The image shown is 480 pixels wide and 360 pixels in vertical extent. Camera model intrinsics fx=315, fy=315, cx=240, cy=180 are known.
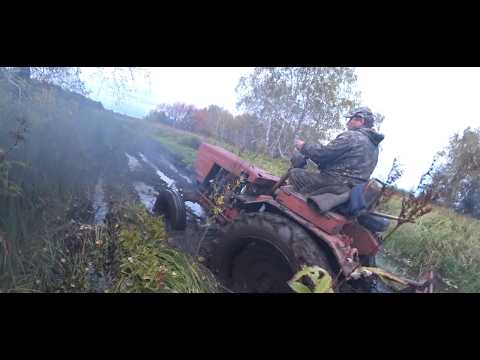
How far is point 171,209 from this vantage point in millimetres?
3217

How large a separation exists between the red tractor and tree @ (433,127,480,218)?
829 mm

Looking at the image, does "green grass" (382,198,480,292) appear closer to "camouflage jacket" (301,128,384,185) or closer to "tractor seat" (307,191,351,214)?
"camouflage jacket" (301,128,384,185)

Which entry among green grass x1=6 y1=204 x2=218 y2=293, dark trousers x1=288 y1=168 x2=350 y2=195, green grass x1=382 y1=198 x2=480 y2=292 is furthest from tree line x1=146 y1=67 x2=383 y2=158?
green grass x1=382 y1=198 x2=480 y2=292

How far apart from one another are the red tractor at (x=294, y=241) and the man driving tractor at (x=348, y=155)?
114 millimetres

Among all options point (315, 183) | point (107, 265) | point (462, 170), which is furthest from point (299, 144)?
point (462, 170)

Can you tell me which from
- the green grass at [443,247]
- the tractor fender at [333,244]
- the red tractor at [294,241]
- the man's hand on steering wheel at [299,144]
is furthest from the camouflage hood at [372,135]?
the green grass at [443,247]

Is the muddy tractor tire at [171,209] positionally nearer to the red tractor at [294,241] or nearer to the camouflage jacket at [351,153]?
the red tractor at [294,241]

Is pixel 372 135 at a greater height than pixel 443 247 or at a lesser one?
greater

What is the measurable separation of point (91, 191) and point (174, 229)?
863 millimetres

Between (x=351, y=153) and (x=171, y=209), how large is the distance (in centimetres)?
184

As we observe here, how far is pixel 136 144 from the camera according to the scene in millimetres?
4121

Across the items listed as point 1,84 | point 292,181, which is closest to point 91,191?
point 1,84

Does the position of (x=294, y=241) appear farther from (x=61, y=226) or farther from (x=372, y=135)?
(x=61, y=226)

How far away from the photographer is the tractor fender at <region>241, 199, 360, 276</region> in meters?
2.01
